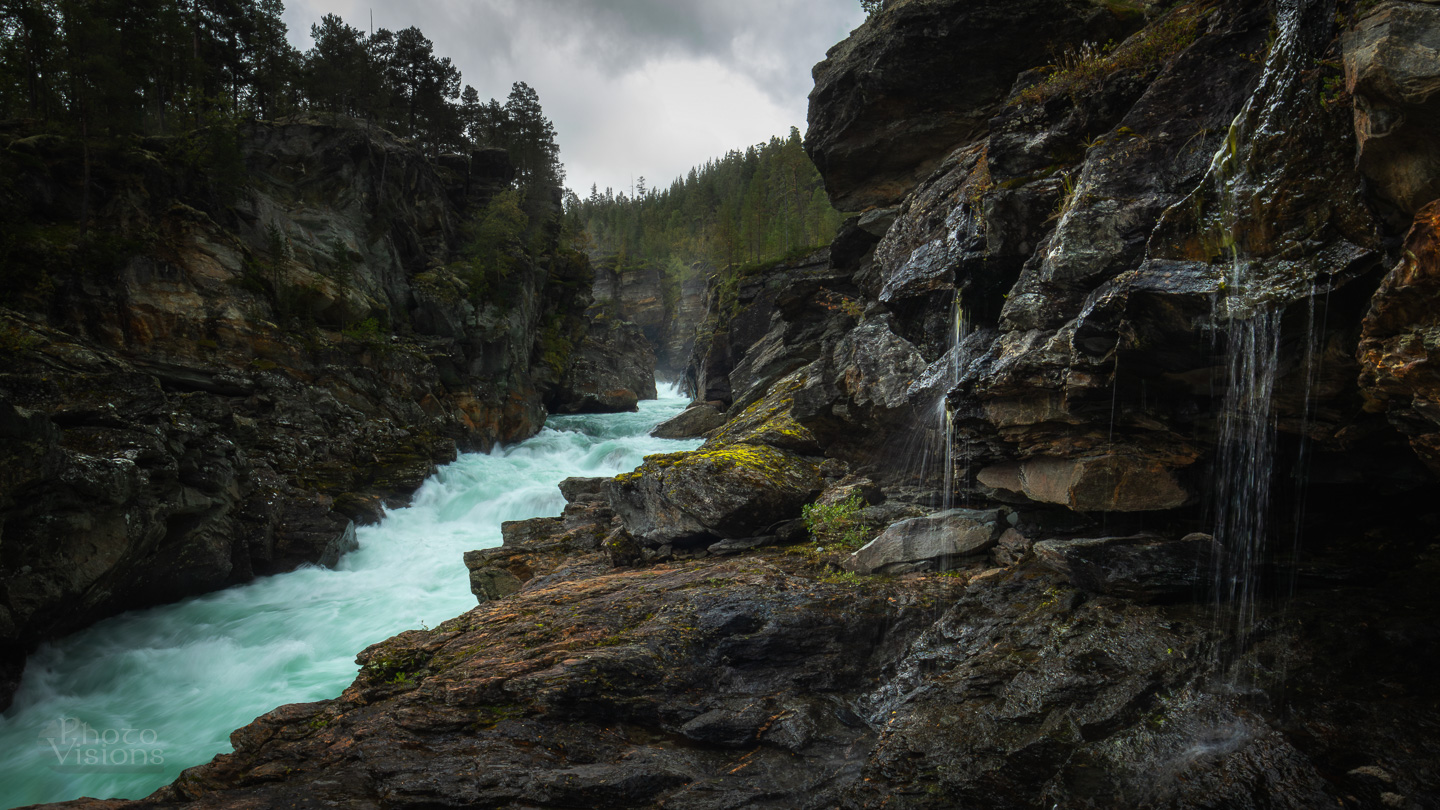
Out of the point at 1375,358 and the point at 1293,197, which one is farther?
the point at 1293,197

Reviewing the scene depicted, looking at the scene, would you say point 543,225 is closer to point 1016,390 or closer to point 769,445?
point 769,445

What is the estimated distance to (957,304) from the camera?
9594 mm

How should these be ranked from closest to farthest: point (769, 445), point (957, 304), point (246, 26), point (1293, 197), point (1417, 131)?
point (1417, 131) < point (1293, 197) < point (957, 304) < point (769, 445) < point (246, 26)

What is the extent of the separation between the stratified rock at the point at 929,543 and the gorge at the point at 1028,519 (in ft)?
0.18

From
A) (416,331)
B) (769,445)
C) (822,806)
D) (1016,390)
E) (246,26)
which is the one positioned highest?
(246,26)

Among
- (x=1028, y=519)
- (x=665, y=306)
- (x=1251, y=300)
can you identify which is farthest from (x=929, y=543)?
(x=665, y=306)

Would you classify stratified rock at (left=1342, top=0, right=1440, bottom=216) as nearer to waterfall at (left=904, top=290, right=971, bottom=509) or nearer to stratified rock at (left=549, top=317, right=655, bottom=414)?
waterfall at (left=904, top=290, right=971, bottom=509)

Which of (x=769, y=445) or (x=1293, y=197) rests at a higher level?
(x=1293, y=197)

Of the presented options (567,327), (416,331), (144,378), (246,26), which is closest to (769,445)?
(144,378)

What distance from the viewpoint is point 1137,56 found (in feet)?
27.2

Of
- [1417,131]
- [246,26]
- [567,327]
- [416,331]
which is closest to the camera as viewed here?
[1417,131]

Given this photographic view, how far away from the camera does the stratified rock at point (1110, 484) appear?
6707 millimetres

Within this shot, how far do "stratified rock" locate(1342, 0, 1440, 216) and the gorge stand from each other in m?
0.03

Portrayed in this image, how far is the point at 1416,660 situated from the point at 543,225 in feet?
145
